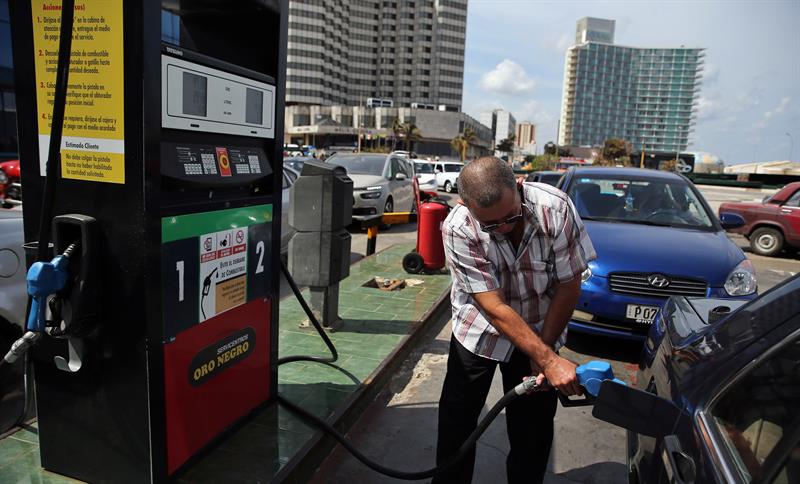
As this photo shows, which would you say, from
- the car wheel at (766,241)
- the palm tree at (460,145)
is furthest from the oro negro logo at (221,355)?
the palm tree at (460,145)

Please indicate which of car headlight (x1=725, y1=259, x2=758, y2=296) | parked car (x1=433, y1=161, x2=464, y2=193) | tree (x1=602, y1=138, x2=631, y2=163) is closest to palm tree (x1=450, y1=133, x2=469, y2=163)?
tree (x1=602, y1=138, x2=631, y2=163)

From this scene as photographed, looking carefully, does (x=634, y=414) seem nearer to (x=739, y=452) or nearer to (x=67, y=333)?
(x=739, y=452)

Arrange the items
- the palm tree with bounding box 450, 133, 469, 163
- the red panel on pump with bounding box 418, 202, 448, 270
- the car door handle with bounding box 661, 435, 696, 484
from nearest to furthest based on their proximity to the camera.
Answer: the car door handle with bounding box 661, 435, 696, 484
the red panel on pump with bounding box 418, 202, 448, 270
the palm tree with bounding box 450, 133, 469, 163

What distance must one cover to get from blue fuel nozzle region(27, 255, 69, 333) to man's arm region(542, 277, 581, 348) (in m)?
2.07

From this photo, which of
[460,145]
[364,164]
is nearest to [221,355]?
[364,164]

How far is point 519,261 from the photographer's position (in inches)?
94.7

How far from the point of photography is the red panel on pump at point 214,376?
2.58 meters

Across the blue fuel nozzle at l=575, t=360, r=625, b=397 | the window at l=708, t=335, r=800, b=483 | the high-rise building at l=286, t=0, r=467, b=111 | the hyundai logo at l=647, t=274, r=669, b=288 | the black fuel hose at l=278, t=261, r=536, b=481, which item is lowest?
the black fuel hose at l=278, t=261, r=536, b=481

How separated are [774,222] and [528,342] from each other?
475 inches

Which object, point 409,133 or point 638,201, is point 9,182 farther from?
point 409,133

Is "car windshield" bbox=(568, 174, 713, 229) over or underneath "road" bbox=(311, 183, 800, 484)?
over

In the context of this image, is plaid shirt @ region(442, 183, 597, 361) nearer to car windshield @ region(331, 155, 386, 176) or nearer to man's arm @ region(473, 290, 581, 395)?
man's arm @ region(473, 290, 581, 395)

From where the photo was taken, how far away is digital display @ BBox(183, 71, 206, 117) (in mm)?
2453

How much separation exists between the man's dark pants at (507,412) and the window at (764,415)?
1.01 metres
